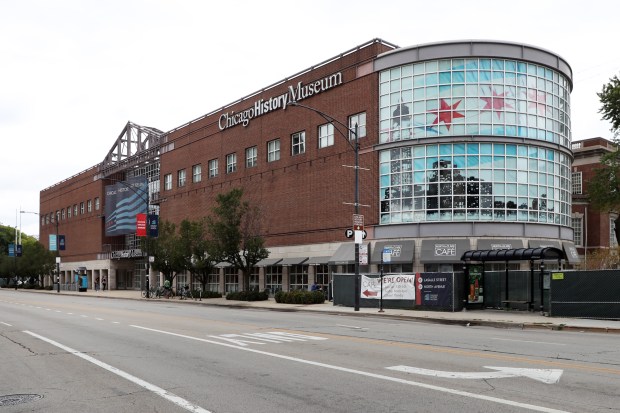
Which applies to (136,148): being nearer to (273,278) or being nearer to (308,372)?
(273,278)

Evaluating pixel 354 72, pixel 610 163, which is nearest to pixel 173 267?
pixel 354 72

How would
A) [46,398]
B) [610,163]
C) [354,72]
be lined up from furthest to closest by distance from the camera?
[610,163]
[354,72]
[46,398]

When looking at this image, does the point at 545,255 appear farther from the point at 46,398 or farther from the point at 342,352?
the point at 46,398

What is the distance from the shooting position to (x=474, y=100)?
37438 millimetres

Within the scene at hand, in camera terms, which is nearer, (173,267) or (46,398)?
(46,398)

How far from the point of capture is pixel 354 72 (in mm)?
42969

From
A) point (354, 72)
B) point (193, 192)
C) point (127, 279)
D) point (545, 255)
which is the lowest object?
point (127, 279)

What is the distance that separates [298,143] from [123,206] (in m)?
37.2

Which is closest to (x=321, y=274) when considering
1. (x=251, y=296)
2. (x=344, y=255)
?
(x=344, y=255)

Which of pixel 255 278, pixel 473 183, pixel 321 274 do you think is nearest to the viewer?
pixel 473 183

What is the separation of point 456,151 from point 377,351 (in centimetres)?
2606

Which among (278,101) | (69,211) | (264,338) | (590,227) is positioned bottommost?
(264,338)

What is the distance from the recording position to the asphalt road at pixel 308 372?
800 cm

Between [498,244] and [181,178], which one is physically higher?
[181,178]
